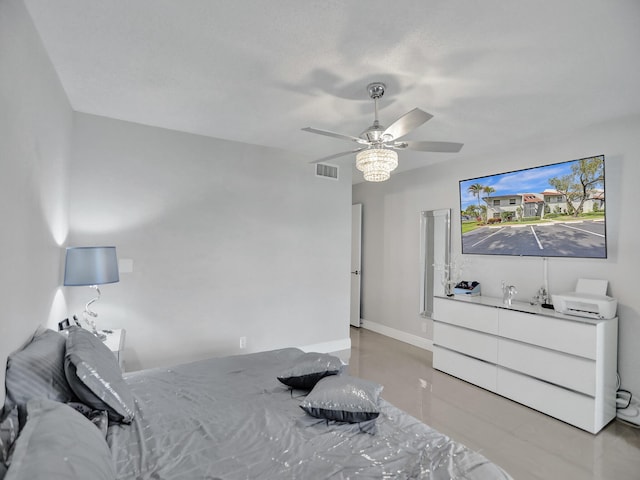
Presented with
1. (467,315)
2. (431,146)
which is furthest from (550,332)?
(431,146)

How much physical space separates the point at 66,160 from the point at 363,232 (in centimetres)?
429

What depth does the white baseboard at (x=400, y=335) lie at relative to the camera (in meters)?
4.55

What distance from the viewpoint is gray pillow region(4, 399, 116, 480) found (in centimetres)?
86

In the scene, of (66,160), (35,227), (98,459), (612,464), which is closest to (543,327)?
(612,464)

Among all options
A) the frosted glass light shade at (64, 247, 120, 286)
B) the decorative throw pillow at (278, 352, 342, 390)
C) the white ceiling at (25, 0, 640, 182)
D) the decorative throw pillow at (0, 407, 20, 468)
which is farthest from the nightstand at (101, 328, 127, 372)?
the white ceiling at (25, 0, 640, 182)

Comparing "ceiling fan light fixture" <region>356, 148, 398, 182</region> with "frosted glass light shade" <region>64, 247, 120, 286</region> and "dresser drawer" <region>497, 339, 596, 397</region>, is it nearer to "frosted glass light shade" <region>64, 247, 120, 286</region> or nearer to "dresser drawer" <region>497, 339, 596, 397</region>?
"frosted glass light shade" <region>64, 247, 120, 286</region>

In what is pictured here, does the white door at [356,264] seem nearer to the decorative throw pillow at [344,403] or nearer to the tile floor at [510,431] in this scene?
the tile floor at [510,431]

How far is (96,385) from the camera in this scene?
152cm

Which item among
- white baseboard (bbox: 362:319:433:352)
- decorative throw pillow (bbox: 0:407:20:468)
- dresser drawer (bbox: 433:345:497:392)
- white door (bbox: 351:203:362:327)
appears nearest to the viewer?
decorative throw pillow (bbox: 0:407:20:468)

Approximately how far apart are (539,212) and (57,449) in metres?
3.97

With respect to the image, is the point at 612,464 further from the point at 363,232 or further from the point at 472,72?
the point at 363,232

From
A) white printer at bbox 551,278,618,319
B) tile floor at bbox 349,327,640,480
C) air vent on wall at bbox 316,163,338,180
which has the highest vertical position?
air vent on wall at bbox 316,163,338,180

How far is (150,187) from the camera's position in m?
3.22

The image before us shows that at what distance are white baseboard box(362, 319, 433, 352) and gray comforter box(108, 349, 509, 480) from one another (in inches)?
120
